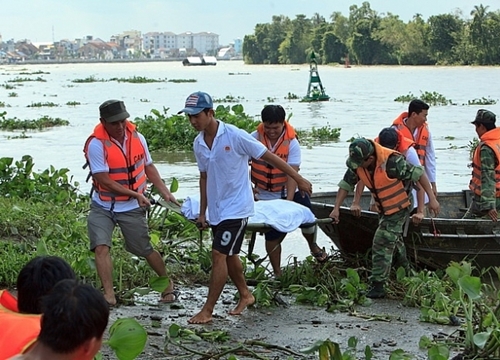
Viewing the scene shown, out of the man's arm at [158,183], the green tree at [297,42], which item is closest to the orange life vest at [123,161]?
the man's arm at [158,183]

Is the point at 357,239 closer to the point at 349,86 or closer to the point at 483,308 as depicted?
the point at 483,308

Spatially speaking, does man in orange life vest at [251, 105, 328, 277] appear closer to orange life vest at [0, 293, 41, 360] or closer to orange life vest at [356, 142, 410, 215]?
orange life vest at [356, 142, 410, 215]

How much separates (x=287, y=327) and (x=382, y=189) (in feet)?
4.94

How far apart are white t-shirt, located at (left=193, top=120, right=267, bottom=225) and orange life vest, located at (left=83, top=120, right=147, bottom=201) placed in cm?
65

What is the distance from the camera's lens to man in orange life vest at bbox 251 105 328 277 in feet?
26.3

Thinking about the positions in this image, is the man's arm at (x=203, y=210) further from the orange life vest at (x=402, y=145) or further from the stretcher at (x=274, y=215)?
the orange life vest at (x=402, y=145)

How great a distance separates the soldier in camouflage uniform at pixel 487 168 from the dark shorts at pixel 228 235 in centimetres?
271

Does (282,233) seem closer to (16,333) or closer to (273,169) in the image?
(273,169)

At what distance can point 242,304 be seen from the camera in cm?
721

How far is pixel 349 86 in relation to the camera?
2279 inches

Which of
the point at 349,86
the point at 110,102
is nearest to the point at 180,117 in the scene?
the point at 110,102

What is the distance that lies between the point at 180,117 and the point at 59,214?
11761 millimetres

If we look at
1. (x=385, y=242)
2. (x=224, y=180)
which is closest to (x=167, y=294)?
(x=224, y=180)

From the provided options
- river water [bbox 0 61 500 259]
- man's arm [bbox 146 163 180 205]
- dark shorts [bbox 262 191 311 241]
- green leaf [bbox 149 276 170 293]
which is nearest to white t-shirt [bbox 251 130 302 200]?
dark shorts [bbox 262 191 311 241]
